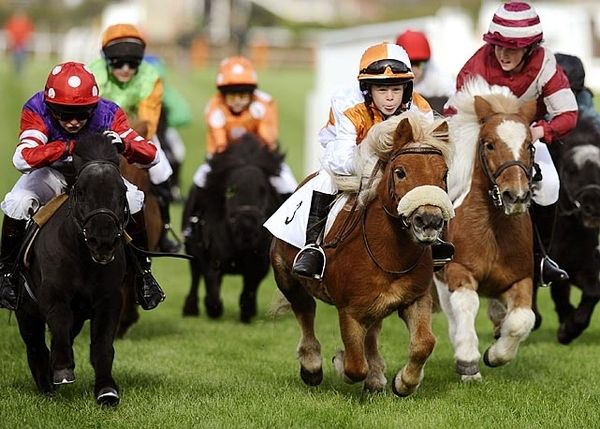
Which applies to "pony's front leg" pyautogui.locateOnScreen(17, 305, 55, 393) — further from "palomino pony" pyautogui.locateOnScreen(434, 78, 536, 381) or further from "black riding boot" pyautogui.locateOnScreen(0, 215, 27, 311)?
"palomino pony" pyautogui.locateOnScreen(434, 78, 536, 381)

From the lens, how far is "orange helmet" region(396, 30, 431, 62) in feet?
41.5

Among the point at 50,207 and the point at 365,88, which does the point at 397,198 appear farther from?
the point at 50,207

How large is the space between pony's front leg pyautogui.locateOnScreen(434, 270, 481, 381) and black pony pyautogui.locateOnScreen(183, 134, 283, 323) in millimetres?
3759

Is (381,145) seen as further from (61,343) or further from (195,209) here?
(195,209)

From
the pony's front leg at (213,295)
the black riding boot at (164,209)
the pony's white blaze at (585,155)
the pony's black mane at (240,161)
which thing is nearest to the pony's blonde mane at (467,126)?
the pony's white blaze at (585,155)

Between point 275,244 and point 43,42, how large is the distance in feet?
195

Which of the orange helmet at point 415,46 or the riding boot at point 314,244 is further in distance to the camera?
the orange helmet at point 415,46

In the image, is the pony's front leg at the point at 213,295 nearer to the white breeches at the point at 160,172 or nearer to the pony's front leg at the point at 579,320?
the white breeches at the point at 160,172

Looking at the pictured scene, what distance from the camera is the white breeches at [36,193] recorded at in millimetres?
7984

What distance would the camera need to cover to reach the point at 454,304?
8500 millimetres

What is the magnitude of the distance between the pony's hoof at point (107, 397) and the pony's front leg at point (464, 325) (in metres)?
2.30

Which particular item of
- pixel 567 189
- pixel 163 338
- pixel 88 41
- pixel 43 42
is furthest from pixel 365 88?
pixel 43 42

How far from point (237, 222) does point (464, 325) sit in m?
4.15

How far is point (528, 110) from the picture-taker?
8.64 m
